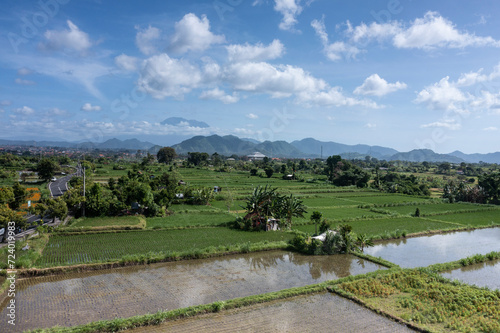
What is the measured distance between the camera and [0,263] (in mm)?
14758

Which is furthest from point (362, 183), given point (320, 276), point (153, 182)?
point (320, 276)

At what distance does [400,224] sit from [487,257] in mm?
9331

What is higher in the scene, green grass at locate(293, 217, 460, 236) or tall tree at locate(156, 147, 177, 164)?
tall tree at locate(156, 147, 177, 164)

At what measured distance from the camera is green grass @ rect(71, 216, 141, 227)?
24433mm

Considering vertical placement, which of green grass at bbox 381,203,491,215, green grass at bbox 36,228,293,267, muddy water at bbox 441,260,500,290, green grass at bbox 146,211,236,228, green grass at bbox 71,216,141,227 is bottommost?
muddy water at bbox 441,260,500,290

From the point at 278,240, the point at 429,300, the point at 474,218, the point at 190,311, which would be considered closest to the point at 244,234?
the point at 278,240

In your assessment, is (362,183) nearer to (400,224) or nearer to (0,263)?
(400,224)

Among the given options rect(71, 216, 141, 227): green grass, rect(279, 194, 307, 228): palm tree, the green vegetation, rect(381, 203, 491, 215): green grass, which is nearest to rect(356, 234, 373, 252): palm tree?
the green vegetation

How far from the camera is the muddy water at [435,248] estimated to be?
65.8 feet

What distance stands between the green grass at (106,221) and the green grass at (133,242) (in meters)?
2.01

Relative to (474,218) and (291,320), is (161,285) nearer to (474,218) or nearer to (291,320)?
(291,320)

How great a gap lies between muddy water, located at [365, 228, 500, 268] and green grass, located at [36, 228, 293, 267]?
7008 millimetres

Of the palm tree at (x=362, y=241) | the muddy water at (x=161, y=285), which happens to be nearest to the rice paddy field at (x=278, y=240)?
the muddy water at (x=161, y=285)

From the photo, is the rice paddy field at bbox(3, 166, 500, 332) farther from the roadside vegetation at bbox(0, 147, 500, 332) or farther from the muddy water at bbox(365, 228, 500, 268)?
the muddy water at bbox(365, 228, 500, 268)
